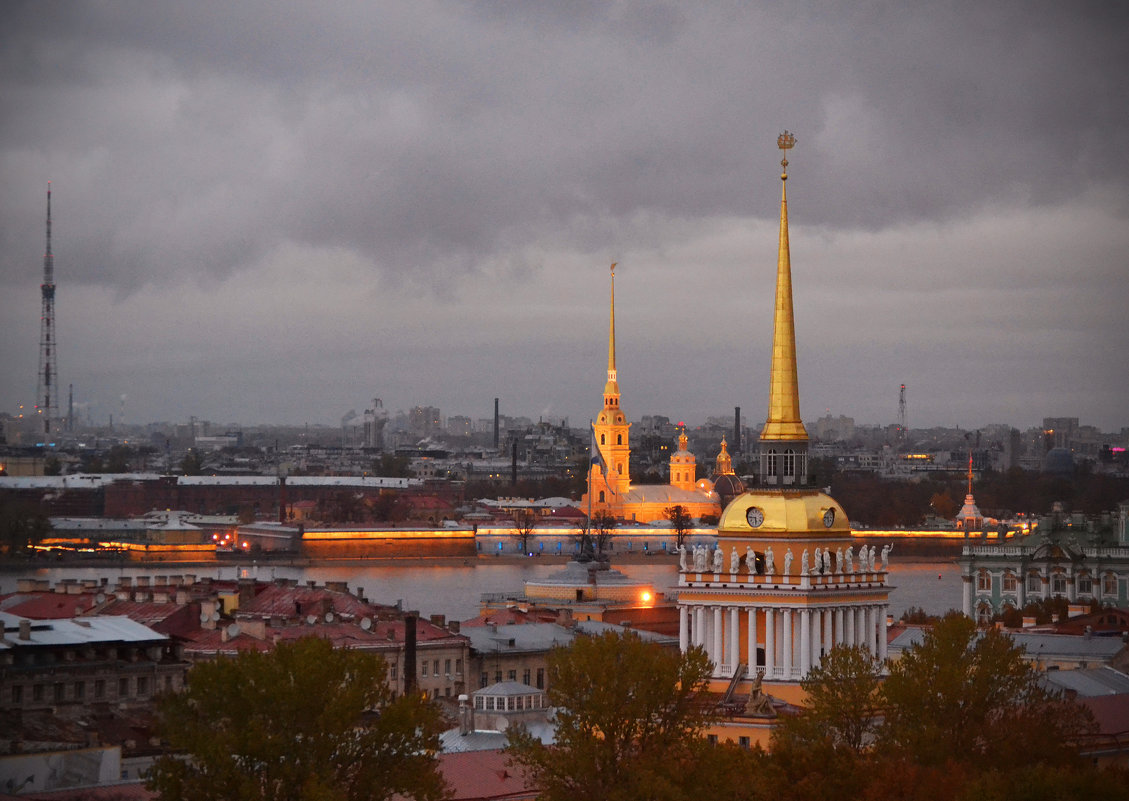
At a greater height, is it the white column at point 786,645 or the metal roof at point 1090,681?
the white column at point 786,645

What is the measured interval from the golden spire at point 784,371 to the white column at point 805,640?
2175 mm

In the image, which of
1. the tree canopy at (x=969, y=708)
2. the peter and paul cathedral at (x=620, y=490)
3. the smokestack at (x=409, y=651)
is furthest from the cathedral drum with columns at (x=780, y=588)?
the peter and paul cathedral at (x=620, y=490)

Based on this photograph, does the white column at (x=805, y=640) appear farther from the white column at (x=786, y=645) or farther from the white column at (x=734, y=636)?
the white column at (x=734, y=636)

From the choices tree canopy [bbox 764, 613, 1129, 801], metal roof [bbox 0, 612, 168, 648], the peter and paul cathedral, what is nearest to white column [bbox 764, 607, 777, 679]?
tree canopy [bbox 764, 613, 1129, 801]

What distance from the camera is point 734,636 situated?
2467 centimetres

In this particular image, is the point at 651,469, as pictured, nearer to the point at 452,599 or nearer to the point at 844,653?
the point at 452,599

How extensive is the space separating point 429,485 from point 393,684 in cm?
11434

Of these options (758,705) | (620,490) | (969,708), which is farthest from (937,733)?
(620,490)

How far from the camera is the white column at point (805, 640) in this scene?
24.4m

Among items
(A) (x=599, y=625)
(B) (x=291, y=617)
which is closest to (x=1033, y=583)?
(A) (x=599, y=625)

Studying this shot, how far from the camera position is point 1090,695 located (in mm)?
28938

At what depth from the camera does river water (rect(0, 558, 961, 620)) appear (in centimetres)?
6331

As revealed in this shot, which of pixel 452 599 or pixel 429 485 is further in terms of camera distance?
pixel 429 485

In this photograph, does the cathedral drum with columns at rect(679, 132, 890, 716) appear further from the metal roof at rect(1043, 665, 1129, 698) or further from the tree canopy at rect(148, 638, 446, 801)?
the tree canopy at rect(148, 638, 446, 801)
